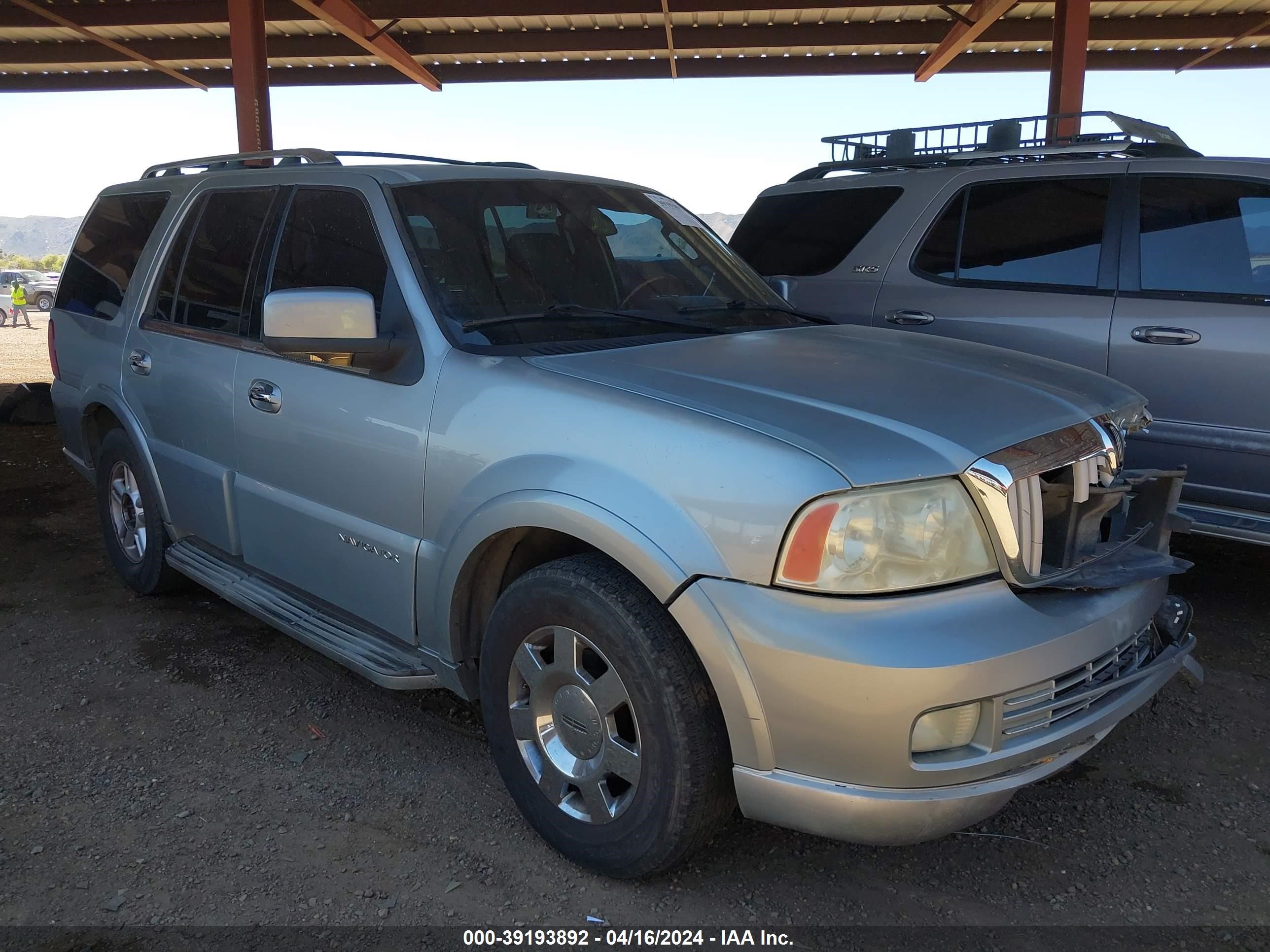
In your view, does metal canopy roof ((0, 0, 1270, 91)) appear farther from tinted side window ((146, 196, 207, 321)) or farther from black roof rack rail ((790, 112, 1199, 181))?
tinted side window ((146, 196, 207, 321))

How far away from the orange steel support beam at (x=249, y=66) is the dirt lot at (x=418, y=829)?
7.88 metres

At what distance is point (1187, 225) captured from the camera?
428cm

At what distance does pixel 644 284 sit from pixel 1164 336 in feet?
7.80

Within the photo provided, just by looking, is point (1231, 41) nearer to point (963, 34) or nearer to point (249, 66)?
point (963, 34)

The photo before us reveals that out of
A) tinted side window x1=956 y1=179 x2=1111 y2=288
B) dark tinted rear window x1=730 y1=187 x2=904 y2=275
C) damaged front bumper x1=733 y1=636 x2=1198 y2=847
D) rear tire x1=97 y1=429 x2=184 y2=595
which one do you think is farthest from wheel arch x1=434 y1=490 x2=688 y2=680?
dark tinted rear window x1=730 y1=187 x2=904 y2=275

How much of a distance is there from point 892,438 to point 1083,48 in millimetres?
9836

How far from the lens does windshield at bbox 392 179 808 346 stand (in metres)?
2.90

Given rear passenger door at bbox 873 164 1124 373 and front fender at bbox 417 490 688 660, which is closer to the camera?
front fender at bbox 417 490 688 660

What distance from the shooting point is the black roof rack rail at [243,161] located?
149 inches

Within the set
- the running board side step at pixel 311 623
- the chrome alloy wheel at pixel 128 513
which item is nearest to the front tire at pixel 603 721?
the running board side step at pixel 311 623

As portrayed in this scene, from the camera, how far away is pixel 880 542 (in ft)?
6.79

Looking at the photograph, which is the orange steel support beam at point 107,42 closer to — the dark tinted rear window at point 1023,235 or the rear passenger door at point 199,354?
the rear passenger door at point 199,354

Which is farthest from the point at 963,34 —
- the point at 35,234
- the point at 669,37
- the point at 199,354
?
the point at 35,234

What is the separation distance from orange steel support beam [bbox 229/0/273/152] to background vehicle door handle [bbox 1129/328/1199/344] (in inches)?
343
